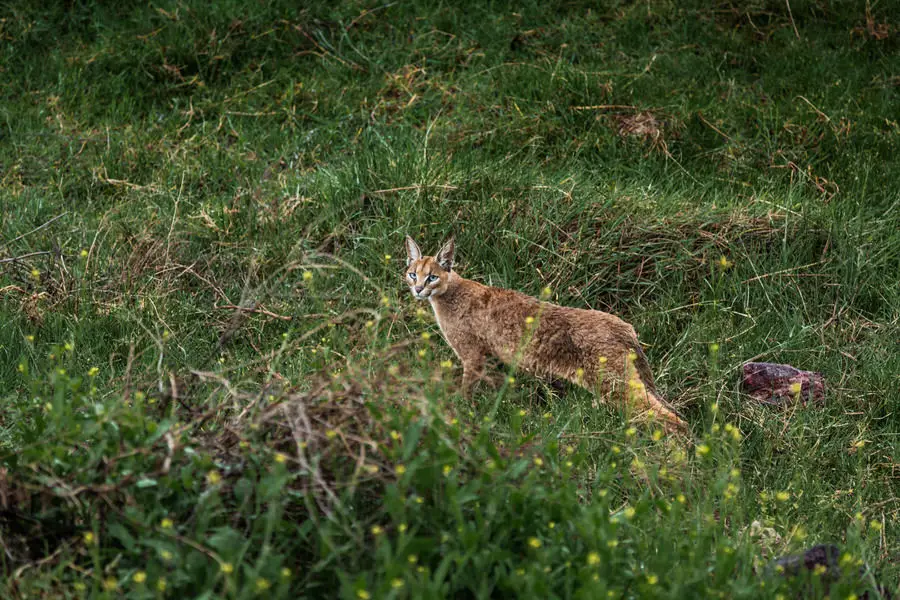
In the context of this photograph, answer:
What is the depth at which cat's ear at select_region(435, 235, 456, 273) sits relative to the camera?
656 centimetres

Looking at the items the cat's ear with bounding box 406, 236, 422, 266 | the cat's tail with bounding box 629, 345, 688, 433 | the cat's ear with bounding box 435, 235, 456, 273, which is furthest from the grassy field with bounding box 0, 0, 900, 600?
the cat's ear with bounding box 435, 235, 456, 273

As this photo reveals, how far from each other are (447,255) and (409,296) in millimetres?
534

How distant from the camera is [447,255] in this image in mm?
6637

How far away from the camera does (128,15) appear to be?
34.4ft

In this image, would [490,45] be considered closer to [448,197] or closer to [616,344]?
[448,197]

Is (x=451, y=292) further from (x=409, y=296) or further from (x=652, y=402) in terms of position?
(x=652, y=402)

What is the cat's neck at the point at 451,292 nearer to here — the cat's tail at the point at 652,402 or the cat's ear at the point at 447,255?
the cat's ear at the point at 447,255

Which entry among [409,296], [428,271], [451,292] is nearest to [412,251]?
[428,271]

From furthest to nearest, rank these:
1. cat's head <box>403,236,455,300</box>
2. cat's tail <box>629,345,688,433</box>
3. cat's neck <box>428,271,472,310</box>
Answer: cat's neck <box>428,271,472,310</box>
cat's head <box>403,236,455,300</box>
cat's tail <box>629,345,688,433</box>

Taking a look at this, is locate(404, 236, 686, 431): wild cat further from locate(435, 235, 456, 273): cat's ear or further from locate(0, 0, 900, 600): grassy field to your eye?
locate(0, 0, 900, 600): grassy field

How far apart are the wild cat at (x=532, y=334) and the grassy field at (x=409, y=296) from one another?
0.65 ft

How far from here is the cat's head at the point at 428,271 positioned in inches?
256

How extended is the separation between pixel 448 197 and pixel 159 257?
2.00m

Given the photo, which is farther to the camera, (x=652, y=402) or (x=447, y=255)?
(x=447, y=255)
